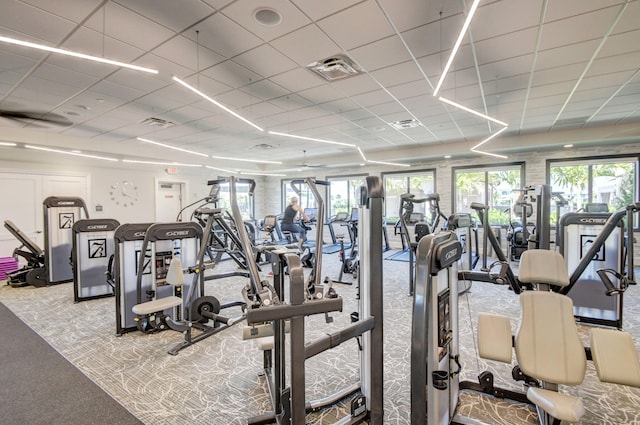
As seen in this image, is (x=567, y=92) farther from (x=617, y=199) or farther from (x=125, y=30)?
(x=125, y=30)

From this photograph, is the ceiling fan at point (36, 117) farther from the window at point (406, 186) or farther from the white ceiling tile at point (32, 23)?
the window at point (406, 186)

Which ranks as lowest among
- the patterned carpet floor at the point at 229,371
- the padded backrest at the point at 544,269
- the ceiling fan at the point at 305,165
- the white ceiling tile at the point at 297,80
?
the patterned carpet floor at the point at 229,371

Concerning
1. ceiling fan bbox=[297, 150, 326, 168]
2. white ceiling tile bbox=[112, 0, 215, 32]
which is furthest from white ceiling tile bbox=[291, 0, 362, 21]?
ceiling fan bbox=[297, 150, 326, 168]

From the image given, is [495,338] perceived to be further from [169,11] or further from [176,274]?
[169,11]

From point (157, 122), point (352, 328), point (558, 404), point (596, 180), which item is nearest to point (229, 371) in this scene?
point (352, 328)

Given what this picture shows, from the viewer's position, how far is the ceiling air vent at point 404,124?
6.46m

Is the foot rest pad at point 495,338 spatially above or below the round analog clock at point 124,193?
below

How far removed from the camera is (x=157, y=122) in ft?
20.8

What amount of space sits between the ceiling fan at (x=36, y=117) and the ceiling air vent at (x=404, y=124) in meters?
6.70

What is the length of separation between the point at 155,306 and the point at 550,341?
356cm

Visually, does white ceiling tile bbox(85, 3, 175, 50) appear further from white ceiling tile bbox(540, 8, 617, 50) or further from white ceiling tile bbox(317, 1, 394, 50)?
white ceiling tile bbox(540, 8, 617, 50)

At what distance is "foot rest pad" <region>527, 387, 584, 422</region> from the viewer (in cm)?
159

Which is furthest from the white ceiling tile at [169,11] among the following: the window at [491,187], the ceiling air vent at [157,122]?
the window at [491,187]

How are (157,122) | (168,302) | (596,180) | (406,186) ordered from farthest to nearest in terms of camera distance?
(406,186) < (596,180) < (157,122) < (168,302)
